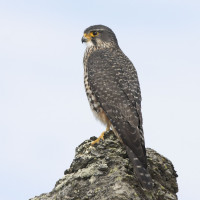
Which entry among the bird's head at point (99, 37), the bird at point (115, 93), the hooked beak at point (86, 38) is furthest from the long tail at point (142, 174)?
the hooked beak at point (86, 38)

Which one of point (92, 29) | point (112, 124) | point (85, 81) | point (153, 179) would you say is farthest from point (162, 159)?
point (92, 29)

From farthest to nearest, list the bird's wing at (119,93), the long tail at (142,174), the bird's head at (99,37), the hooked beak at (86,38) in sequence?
the hooked beak at (86,38) → the bird's head at (99,37) → the bird's wing at (119,93) → the long tail at (142,174)

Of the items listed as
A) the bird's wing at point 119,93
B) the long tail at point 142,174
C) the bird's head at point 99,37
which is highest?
the bird's head at point 99,37

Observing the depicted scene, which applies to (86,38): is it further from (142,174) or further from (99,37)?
(142,174)

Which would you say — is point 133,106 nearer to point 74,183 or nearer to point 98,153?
point 98,153

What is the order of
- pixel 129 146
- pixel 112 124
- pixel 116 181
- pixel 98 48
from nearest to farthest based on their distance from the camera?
pixel 116 181 < pixel 129 146 < pixel 112 124 < pixel 98 48

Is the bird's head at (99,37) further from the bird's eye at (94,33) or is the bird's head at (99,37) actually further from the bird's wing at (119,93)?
the bird's wing at (119,93)

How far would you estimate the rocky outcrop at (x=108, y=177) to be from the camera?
224 inches

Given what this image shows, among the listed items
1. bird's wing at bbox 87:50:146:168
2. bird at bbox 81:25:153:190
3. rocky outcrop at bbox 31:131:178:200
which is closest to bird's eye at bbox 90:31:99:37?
bird at bbox 81:25:153:190

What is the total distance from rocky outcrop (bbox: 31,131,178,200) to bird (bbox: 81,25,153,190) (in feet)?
0.52

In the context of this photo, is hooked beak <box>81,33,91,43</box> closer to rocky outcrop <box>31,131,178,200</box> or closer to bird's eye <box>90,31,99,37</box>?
bird's eye <box>90,31,99,37</box>

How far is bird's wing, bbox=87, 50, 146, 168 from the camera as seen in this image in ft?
22.5

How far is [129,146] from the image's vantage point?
260 inches

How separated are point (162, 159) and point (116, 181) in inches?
53.4
